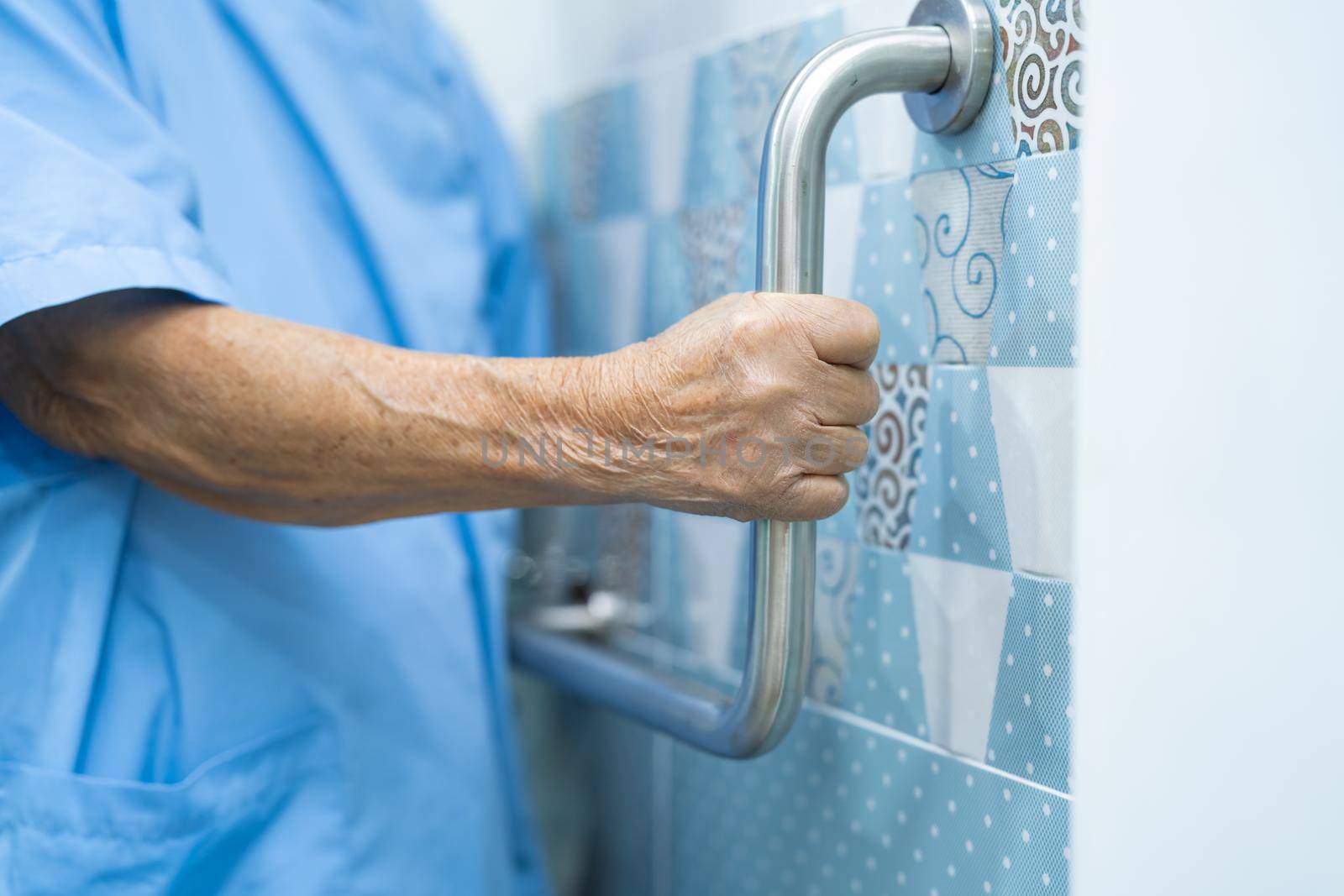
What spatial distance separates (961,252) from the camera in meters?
0.47

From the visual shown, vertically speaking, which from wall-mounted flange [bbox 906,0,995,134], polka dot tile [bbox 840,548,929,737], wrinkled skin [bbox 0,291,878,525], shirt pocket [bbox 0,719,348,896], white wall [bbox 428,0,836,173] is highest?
white wall [bbox 428,0,836,173]

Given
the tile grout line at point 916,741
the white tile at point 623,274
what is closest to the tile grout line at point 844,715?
the tile grout line at point 916,741

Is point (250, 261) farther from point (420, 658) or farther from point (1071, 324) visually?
point (1071, 324)

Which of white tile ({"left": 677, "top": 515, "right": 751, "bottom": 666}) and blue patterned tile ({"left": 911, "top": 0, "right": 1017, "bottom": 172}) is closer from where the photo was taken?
blue patterned tile ({"left": 911, "top": 0, "right": 1017, "bottom": 172})

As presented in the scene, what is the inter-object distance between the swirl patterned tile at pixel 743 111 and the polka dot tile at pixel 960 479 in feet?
0.43

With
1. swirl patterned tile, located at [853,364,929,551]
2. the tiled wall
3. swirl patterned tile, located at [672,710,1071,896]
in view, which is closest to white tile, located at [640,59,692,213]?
the tiled wall

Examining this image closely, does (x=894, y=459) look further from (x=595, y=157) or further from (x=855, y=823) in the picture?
(x=595, y=157)

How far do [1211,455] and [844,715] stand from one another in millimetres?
239

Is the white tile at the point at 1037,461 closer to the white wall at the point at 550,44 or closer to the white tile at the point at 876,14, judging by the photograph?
the white tile at the point at 876,14

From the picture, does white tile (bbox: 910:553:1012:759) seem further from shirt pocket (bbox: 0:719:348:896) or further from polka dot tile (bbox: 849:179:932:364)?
shirt pocket (bbox: 0:719:348:896)

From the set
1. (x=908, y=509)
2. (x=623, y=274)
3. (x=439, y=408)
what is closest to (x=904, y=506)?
(x=908, y=509)

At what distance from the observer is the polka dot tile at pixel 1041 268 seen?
408mm

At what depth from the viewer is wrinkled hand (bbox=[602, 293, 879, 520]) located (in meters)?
0.41

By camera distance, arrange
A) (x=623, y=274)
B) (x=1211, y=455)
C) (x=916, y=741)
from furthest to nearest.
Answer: (x=623, y=274) → (x=916, y=741) → (x=1211, y=455)
